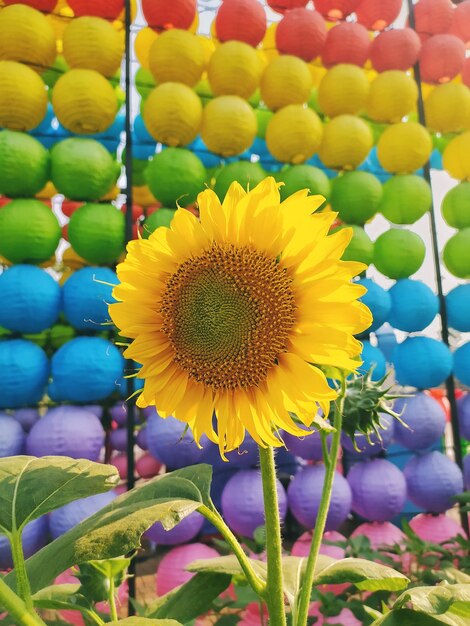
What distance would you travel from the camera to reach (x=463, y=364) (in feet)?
9.21

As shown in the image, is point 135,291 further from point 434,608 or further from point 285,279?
point 434,608

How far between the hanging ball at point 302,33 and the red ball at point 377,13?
1.17 feet

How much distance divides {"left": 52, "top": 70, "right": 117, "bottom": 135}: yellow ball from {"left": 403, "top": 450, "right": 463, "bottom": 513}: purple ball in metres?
2.32

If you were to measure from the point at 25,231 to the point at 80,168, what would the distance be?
0.37m

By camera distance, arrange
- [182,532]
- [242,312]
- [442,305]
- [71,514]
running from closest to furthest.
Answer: [242,312]
[71,514]
[182,532]
[442,305]

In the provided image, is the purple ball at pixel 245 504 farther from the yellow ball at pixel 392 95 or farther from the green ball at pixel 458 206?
the yellow ball at pixel 392 95

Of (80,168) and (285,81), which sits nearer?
(80,168)

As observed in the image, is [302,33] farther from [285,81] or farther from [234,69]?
[234,69]

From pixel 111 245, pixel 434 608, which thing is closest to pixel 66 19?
pixel 111 245

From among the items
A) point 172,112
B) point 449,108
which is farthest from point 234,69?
point 449,108

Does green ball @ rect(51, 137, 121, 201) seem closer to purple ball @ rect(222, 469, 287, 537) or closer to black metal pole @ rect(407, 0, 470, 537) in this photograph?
purple ball @ rect(222, 469, 287, 537)

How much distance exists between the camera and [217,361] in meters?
0.56

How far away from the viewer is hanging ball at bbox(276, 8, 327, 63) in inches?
114

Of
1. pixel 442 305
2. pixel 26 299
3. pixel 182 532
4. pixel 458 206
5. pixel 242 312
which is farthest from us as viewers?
pixel 442 305
